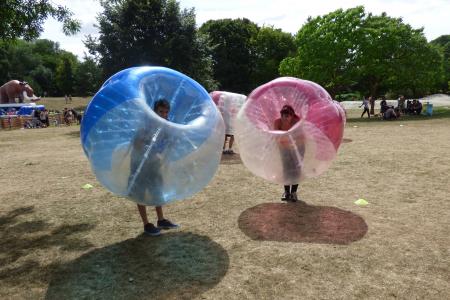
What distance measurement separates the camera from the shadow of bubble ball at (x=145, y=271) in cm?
387

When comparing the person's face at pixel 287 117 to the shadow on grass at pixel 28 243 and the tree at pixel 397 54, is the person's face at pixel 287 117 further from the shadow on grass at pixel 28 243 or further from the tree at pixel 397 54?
the tree at pixel 397 54

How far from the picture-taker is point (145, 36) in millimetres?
23188

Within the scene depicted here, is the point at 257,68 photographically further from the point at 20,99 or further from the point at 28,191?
the point at 28,191

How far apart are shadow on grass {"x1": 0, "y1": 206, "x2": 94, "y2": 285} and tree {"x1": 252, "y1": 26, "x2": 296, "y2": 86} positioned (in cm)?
4616

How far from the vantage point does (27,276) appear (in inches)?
167

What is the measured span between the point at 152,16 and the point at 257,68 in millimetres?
29609

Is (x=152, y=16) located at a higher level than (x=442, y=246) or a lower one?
higher

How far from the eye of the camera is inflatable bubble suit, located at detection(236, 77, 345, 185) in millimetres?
5816

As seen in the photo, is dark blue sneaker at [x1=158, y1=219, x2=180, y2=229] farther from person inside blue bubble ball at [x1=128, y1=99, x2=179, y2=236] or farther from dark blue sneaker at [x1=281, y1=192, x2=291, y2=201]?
dark blue sneaker at [x1=281, y1=192, x2=291, y2=201]

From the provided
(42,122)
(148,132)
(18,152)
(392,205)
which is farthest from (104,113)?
(42,122)

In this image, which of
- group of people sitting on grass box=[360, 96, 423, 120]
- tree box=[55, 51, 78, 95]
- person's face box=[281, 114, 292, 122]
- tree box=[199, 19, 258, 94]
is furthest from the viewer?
tree box=[55, 51, 78, 95]

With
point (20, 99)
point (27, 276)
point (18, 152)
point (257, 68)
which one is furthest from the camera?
point (257, 68)

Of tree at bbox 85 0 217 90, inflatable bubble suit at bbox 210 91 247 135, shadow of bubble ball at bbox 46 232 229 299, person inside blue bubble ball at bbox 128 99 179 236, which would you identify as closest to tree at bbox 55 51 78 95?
tree at bbox 85 0 217 90

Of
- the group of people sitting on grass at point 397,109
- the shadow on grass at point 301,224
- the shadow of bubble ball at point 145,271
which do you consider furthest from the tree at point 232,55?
the shadow of bubble ball at point 145,271
